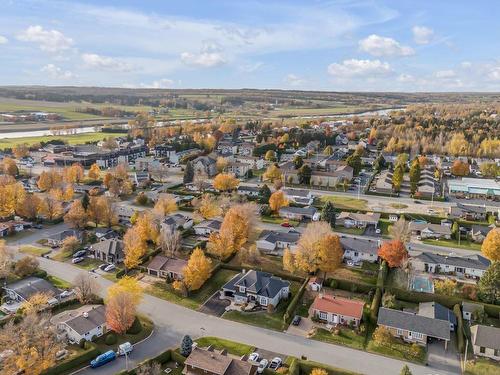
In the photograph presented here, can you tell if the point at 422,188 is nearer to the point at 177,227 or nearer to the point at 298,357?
the point at 177,227

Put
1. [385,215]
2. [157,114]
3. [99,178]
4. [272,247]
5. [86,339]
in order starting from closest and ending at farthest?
[86,339] → [272,247] → [385,215] → [99,178] → [157,114]

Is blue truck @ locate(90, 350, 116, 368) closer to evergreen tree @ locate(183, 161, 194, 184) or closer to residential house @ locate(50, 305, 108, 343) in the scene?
residential house @ locate(50, 305, 108, 343)

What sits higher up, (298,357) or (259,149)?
(259,149)

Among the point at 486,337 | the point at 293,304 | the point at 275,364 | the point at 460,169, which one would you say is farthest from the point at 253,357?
the point at 460,169

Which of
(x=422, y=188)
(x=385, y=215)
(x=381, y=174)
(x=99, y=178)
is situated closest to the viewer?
(x=385, y=215)

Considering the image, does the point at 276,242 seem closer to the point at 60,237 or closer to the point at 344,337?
the point at 344,337

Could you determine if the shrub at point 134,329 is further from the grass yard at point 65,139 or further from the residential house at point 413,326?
the grass yard at point 65,139

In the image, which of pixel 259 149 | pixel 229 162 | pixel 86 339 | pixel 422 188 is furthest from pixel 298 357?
pixel 259 149

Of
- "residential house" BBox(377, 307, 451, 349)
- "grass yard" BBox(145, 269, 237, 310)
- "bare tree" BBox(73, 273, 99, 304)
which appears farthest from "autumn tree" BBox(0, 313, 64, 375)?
"residential house" BBox(377, 307, 451, 349)

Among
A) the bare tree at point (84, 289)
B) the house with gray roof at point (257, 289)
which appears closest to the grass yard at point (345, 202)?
the house with gray roof at point (257, 289)
